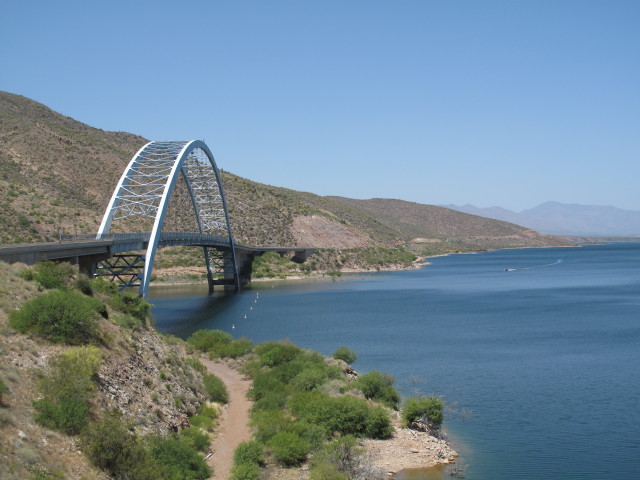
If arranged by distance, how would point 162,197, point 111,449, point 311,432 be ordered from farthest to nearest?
point 162,197
point 311,432
point 111,449

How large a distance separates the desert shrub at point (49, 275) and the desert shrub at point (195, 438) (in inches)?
264

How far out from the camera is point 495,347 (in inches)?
1515

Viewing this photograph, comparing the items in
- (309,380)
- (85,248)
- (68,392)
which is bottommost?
(309,380)

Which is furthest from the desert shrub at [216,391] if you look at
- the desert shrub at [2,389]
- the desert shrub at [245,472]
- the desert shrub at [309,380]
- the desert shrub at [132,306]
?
the desert shrub at [2,389]

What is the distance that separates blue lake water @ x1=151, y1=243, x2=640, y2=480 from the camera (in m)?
20.9

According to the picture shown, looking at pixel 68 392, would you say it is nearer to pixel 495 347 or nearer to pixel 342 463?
pixel 342 463

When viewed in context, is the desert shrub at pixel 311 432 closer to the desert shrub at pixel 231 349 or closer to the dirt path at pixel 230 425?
the dirt path at pixel 230 425

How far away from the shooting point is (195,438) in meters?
18.9

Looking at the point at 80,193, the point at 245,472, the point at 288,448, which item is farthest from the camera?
the point at 80,193

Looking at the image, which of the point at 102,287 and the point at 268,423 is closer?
the point at 268,423

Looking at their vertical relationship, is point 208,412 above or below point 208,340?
below

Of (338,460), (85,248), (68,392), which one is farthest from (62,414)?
(85,248)

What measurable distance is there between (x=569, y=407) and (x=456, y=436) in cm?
589

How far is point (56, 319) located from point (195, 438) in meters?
4.98
